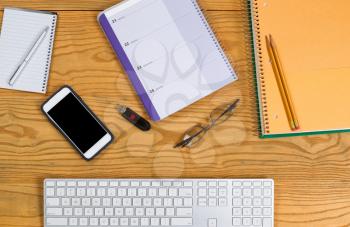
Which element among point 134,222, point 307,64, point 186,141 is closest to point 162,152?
point 186,141

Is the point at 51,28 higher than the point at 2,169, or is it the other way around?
the point at 51,28

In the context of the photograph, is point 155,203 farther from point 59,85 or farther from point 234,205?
point 59,85

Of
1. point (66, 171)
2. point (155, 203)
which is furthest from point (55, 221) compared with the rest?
point (155, 203)

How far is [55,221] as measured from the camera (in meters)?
1.20

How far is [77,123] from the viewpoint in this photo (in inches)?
47.8

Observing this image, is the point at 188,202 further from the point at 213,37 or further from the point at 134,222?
the point at 213,37

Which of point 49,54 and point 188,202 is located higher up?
point 49,54

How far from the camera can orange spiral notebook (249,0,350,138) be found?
3.97 feet

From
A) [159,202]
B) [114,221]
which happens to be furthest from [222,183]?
[114,221]

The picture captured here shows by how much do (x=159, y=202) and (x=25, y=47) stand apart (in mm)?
448

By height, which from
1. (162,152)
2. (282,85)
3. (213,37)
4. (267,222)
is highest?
(213,37)

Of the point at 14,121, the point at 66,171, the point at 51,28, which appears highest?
the point at 51,28

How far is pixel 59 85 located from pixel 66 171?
19 centimetres

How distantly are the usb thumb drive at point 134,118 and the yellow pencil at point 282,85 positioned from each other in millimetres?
298
